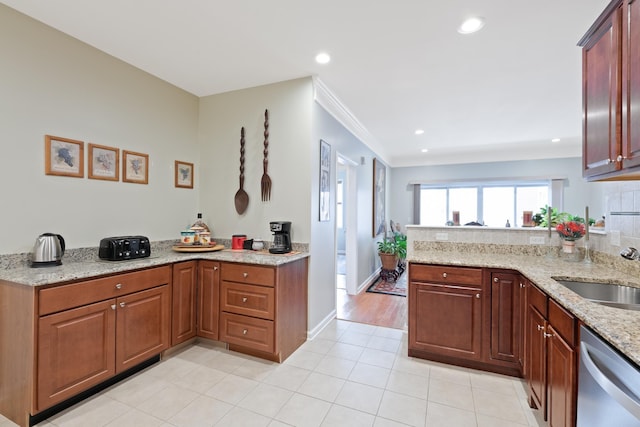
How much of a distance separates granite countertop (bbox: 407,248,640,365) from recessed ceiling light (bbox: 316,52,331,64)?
1877mm

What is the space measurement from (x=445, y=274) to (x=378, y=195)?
10.6 ft

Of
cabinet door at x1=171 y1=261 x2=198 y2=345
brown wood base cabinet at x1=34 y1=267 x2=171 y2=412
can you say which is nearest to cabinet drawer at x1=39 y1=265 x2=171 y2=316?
brown wood base cabinet at x1=34 y1=267 x2=171 y2=412

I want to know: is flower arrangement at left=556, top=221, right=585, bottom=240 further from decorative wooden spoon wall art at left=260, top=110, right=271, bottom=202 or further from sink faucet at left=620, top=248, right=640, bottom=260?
decorative wooden spoon wall art at left=260, top=110, right=271, bottom=202

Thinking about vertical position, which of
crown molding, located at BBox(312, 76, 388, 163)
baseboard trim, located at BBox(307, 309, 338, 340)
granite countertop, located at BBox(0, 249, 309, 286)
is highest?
crown molding, located at BBox(312, 76, 388, 163)

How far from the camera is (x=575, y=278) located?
1771mm

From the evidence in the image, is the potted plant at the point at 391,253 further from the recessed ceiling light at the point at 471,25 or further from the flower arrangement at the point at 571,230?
the recessed ceiling light at the point at 471,25

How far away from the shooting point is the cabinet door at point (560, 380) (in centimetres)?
125

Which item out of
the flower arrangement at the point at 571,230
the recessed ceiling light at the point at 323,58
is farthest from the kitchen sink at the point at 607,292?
the recessed ceiling light at the point at 323,58

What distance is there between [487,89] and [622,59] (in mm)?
1775

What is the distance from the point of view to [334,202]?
11.5 ft

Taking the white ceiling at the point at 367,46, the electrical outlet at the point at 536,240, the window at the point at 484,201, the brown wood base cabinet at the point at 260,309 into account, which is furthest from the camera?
the window at the point at 484,201

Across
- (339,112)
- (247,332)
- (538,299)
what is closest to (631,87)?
(538,299)

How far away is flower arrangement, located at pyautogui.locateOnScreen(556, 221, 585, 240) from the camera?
2293 millimetres

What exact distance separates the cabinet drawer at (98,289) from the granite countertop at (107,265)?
0.17 feet
